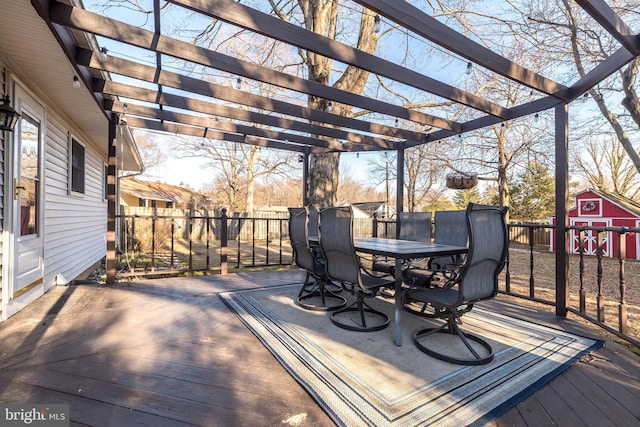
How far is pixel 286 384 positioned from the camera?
178 centimetres

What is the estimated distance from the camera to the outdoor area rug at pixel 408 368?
154cm

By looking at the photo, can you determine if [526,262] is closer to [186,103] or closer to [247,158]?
[186,103]

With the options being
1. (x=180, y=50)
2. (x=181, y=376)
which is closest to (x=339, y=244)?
(x=181, y=376)

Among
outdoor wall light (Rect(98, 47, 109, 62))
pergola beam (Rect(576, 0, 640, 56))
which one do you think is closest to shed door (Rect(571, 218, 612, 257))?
pergola beam (Rect(576, 0, 640, 56))

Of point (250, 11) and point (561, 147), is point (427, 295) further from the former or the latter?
point (250, 11)

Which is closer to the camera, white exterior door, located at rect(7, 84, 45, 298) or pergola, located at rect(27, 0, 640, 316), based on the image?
pergola, located at rect(27, 0, 640, 316)

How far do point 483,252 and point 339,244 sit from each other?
1.10m

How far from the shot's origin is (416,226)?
4250 mm

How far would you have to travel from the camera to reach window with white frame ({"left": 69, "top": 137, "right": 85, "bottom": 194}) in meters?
5.03

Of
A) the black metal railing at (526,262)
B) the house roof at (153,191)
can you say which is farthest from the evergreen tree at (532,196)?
the house roof at (153,191)

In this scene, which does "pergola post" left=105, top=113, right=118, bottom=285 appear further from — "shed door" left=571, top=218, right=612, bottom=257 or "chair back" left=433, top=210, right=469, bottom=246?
"shed door" left=571, top=218, right=612, bottom=257

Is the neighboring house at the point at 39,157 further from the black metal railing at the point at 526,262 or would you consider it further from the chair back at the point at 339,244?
the chair back at the point at 339,244

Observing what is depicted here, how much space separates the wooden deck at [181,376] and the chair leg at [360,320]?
0.77m

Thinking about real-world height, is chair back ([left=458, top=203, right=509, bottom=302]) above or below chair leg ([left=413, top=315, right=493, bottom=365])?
above
